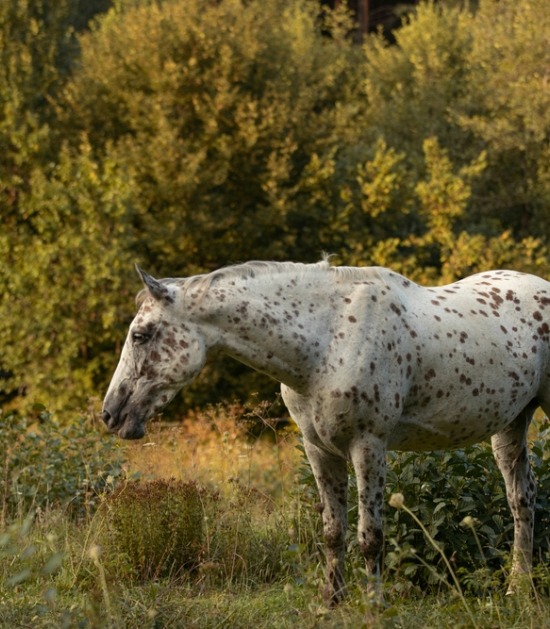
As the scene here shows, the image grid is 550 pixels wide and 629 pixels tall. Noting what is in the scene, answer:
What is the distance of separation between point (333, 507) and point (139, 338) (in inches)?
53.0

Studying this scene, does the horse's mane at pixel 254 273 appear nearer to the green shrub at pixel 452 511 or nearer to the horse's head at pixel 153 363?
the horse's head at pixel 153 363

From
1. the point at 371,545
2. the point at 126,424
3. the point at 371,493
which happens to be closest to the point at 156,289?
the point at 126,424

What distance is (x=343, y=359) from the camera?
4652mm

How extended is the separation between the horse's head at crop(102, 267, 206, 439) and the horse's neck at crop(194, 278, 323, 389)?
116mm

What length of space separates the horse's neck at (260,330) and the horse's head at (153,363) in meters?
0.12

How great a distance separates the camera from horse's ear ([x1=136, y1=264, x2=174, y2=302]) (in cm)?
450

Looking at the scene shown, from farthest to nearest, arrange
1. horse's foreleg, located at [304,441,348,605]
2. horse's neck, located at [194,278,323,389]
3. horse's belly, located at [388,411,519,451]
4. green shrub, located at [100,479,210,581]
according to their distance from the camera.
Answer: green shrub, located at [100,479,210,581]
horse's foreleg, located at [304,441,348,605]
horse's belly, located at [388,411,519,451]
horse's neck, located at [194,278,323,389]

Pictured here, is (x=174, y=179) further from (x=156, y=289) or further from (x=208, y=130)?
(x=156, y=289)

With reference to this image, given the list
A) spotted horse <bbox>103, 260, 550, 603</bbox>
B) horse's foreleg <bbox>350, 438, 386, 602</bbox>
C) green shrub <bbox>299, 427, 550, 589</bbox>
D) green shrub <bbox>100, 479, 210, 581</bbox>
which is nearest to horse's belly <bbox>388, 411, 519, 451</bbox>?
spotted horse <bbox>103, 260, 550, 603</bbox>

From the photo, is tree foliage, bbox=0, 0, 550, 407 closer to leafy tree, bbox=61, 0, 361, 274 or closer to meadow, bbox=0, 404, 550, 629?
leafy tree, bbox=61, 0, 361, 274

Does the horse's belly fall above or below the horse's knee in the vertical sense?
above

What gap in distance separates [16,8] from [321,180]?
6.74 meters

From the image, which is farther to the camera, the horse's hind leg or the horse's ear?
the horse's hind leg

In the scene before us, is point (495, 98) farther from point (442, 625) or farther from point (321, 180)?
point (442, 625)
